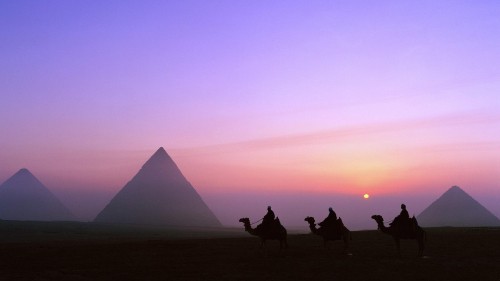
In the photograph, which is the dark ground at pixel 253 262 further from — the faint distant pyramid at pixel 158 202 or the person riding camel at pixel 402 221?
the faint distant pyramid at pixel 158 202

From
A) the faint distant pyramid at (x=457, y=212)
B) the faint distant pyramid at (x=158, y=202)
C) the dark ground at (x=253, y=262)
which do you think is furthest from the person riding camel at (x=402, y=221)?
the faint distant pyramid at (x=457, y=212)

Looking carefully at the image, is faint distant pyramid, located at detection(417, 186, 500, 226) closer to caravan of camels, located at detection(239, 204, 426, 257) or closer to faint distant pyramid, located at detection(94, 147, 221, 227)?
faint distant pyramid, located at detection(94, 147, 221, 227)

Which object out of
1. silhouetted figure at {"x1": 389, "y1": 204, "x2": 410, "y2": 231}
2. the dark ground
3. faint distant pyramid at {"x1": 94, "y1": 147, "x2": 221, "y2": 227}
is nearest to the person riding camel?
silhouetted figure at {"x1": 389, "y1": 204, "x2": 410, "y2": 231}

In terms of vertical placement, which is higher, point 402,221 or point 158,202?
point 158,202

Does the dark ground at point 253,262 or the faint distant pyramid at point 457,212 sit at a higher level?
the faint distant pyramid at point 457,212

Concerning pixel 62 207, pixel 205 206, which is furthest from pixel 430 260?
pixel 62 207

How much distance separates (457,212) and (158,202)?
8952 centimetres

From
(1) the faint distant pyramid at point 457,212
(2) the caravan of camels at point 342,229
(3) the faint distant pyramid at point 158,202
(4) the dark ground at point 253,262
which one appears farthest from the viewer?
(3) the faint distant pyramid at point 158,202

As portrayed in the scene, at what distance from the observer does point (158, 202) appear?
161 meters

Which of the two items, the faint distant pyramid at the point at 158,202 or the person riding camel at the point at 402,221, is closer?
the person riding camel at the point at 402,221

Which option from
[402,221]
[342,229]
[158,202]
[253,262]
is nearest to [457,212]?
[158,202]

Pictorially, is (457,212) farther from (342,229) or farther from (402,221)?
(402,221)

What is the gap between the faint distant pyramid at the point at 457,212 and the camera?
15838cm

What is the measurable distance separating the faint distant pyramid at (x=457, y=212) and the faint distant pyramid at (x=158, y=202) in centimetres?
6621
